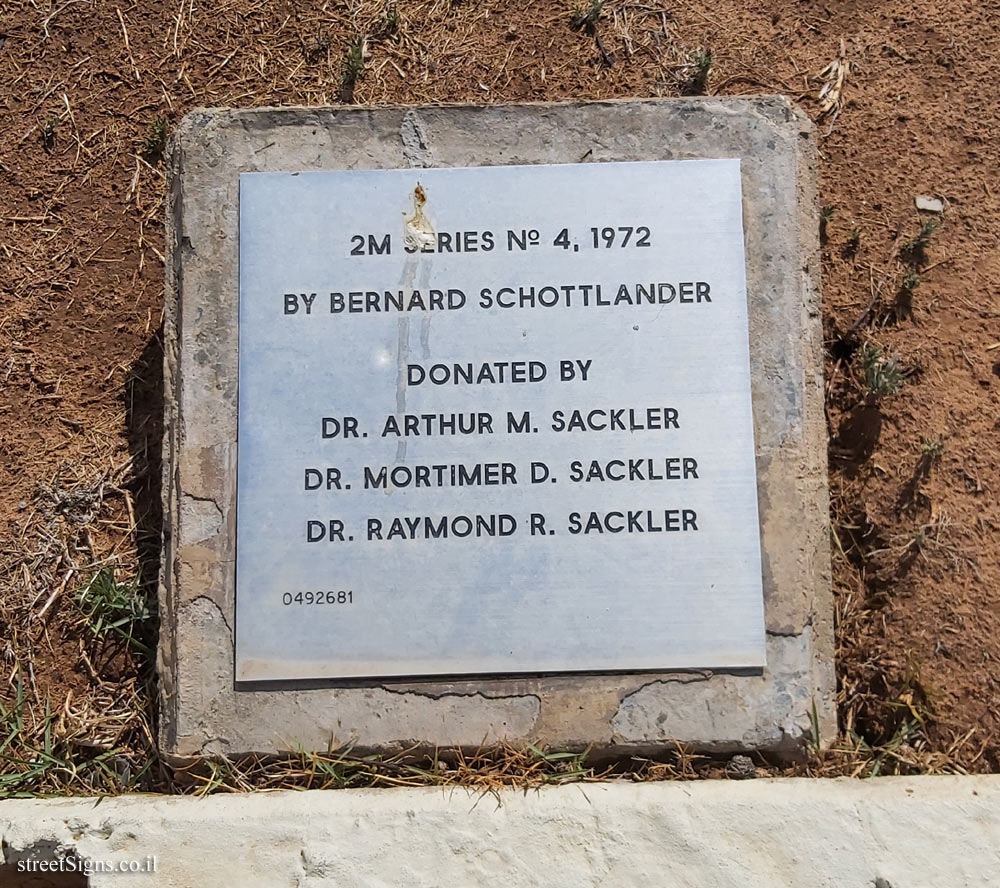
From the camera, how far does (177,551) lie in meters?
2.06

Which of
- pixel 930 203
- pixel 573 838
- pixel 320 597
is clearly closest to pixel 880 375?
pixel 930 203

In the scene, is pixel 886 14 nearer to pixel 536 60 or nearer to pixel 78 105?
pixel 536 60

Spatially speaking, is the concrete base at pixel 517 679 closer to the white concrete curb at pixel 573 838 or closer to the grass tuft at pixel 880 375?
the white concrete curb at pixel 573 838

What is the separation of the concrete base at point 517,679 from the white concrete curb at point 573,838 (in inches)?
5.2

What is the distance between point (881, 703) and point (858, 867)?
426 millimetres

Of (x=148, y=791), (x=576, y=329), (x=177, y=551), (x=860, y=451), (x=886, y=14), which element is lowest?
(x=148, y=791)

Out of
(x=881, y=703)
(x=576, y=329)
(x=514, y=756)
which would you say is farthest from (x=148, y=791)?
(x=881, y=703)

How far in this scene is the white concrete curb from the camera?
1867 mm

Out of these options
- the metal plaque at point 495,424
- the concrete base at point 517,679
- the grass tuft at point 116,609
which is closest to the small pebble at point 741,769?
the concrete base at point 517,679

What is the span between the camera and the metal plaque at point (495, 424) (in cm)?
199

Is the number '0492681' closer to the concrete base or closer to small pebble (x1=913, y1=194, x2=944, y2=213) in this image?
the concrete base

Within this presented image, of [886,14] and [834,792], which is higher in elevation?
[886,14]

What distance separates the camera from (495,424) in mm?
2041

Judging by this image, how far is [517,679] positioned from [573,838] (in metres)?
0.37
